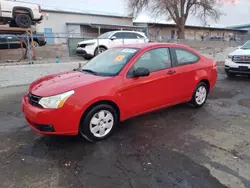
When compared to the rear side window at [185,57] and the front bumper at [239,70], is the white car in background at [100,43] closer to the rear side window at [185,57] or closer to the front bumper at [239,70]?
the front bumper at [239,70]

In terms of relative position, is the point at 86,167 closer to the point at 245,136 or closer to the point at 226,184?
the point at 226,184

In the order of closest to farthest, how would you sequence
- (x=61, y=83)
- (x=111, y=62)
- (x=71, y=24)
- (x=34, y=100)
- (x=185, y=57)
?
(x=34, y=100) → (x=61, y=83) → (x=111, y=62) → (x=185, y=57) → (x=71, y=24)

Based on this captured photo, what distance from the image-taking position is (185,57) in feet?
15.6

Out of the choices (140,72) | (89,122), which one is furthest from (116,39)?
(89,122)

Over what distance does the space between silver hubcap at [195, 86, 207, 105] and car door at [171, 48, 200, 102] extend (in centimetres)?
26

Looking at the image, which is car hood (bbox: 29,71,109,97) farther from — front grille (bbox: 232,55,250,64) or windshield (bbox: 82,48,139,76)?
front grille (bbox: 232,55,250,64)

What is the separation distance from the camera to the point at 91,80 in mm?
3439

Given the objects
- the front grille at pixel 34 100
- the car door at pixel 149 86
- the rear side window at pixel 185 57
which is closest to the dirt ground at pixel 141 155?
the car door at pixel 149 86

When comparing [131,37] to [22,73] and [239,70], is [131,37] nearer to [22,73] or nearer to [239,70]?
[239,70]

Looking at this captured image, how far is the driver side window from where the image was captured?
3936mm

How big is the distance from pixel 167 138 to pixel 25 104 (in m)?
2.46

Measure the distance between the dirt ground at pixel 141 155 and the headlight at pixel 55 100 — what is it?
2.40 ft

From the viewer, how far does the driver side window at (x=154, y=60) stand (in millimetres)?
3936

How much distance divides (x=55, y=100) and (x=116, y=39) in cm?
957
